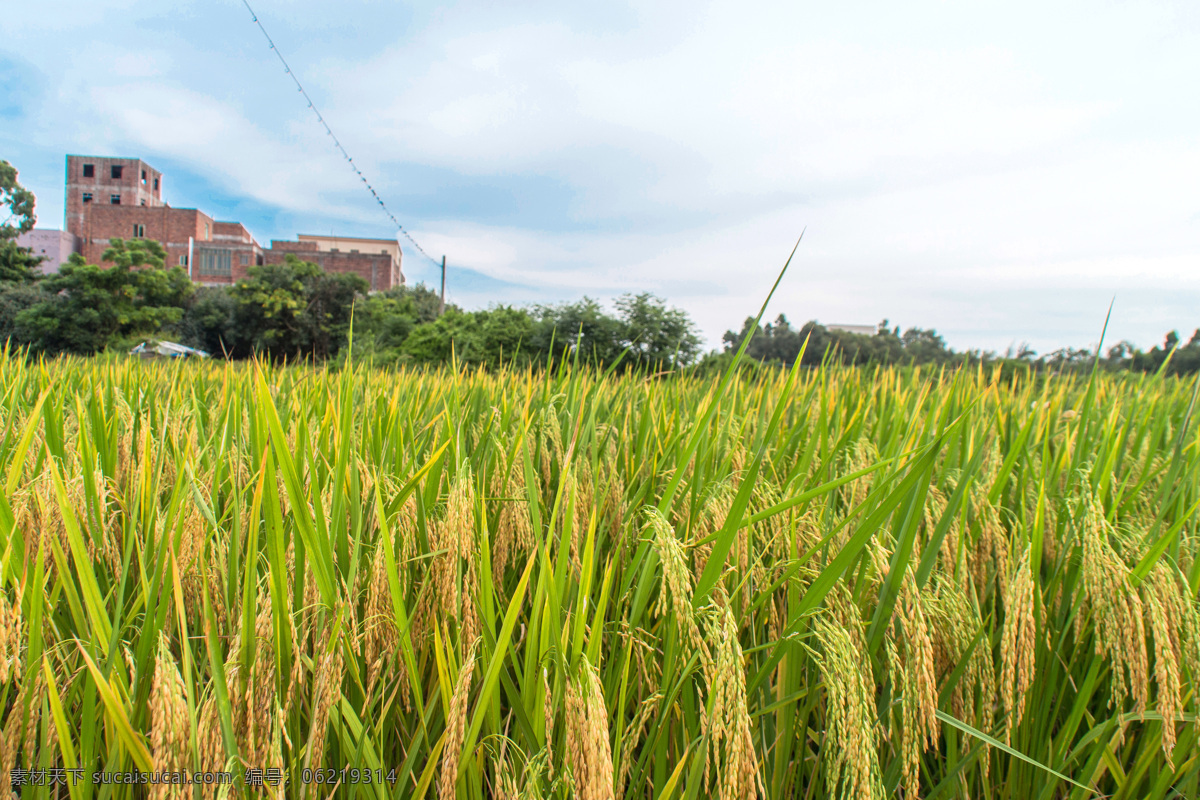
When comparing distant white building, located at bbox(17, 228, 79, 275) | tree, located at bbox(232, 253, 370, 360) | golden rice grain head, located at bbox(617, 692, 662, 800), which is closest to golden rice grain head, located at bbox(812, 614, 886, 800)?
golden rice grain head, located at bbox(617, 692, 662, 800)

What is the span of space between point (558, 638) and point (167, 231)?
74.5 metres

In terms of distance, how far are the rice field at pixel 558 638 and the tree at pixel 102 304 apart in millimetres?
36810

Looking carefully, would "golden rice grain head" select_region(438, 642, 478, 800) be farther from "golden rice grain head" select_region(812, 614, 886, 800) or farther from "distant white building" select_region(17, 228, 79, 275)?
"distant white building" select_region(17, 228, 79, 275)

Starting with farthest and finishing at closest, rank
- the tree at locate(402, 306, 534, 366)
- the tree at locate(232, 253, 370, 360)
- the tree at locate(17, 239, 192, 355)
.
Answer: the tree at locate(232, 253, 370, 360) < the tree at locate(17, 239, 192, 355) < the tree at locate(402, 306, 534, 366)

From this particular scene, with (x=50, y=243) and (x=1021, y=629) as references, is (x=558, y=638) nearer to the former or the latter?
(x=1021, y=629)

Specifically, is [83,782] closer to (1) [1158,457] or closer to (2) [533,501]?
(2) [533,501]

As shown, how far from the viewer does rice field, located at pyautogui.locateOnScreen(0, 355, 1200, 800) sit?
0.79 metres

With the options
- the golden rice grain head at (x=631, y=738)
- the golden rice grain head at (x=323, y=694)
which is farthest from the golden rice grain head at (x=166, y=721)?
the golden rice grain head at (x=631, y=738)

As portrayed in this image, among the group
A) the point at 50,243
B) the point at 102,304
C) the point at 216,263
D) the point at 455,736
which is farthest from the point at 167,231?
the point at 455,736

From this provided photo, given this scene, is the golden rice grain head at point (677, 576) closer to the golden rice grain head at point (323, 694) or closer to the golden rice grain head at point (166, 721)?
the golden rice grain head at point (323, 694)

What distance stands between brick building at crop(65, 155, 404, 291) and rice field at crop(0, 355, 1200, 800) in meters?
60.9

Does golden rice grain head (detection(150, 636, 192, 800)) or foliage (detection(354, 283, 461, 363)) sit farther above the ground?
foliage (detection(354, 283, 461, 363))

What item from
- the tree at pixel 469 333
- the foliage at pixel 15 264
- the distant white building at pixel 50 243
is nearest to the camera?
the tree at pixel 469 333

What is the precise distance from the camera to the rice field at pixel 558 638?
79 cm
